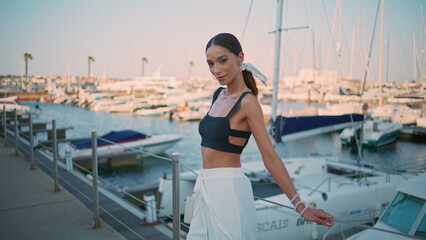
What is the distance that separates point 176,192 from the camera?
2.73 meters

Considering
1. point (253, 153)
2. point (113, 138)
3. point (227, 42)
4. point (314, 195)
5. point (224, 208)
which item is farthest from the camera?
point (253, 153)

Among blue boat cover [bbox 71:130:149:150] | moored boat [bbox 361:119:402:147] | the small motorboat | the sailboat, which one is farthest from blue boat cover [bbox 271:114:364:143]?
moored boat [bbox 361:119:402:147]

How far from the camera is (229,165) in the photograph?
1.82m

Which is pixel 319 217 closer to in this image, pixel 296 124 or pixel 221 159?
pixel 221 159

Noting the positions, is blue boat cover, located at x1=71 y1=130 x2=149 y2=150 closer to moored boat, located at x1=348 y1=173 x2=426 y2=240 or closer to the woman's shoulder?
moored boat, located at x1=348 y1=173 x2=426 y2=240

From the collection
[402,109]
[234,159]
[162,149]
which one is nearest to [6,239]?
[234,159]

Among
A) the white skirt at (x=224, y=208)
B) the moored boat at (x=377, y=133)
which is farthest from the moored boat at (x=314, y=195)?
the moored boat at (x=377, y=133)

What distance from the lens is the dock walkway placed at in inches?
148

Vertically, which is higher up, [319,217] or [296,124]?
[319,217]

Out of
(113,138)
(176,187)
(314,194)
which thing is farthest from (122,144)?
(176,187)

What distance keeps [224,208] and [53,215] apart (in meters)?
3.43

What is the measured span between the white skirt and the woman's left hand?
320 millimetres

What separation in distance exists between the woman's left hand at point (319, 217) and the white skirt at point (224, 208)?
1.05 feet

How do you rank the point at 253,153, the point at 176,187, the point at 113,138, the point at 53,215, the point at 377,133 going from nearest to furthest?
1. the point at 176,187
2. the point at 53,215
3. the point at 113,138
4. the point at 253,153
5. the point at 377,133
